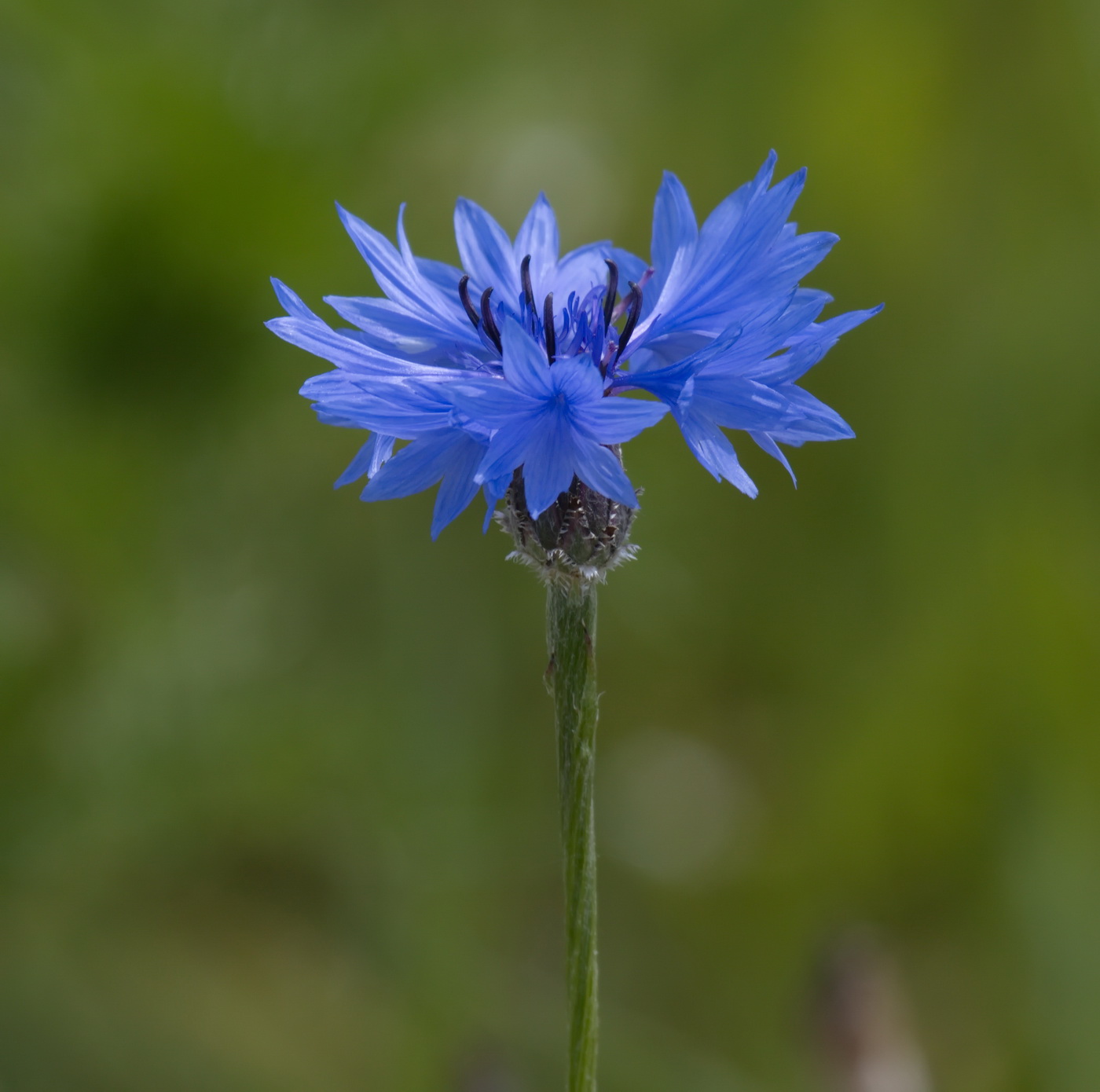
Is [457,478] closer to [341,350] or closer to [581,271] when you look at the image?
[341,350]

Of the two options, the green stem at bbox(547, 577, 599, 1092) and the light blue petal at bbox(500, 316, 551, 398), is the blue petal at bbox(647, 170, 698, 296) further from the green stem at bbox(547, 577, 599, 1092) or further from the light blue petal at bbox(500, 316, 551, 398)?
the green stem at bbox(547, 577, 599, 1092)

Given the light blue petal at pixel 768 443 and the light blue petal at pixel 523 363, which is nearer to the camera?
the light blue petal at pixel 523 363

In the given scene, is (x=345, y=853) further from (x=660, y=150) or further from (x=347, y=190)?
(x=660, y=150)

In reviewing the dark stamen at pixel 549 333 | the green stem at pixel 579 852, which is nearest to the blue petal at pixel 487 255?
the dark stamen at pixel 549 333

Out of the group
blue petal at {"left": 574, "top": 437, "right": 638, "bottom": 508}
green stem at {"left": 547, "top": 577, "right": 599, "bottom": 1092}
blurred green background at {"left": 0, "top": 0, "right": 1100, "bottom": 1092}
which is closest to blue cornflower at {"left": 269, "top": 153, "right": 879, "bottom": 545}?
blue petal at {"left": 574, "top": 437, "right": 638, "bottom": 508}

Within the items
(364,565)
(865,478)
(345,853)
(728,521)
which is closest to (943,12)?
(865,478)

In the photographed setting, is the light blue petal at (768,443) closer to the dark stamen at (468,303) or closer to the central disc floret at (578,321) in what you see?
the central disc floret at (578,321)

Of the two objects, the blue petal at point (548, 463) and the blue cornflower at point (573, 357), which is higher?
the blue cornflower at point (573, 357)
